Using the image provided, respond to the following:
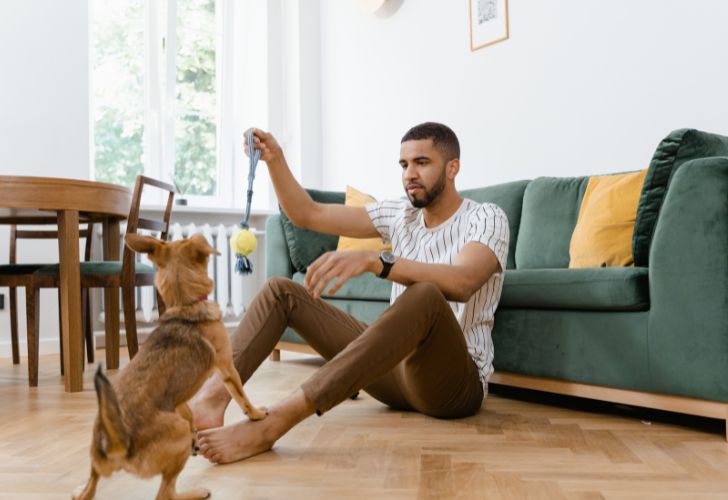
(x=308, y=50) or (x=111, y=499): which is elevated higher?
(x=308, y=50)

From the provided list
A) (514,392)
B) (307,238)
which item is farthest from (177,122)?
(514,392)

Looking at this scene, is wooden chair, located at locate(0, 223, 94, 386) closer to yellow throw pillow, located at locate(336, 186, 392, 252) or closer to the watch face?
yellow throw pillow, located at locate(336, 186, 392, 252)

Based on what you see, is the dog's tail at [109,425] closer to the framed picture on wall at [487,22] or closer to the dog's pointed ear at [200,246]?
the dog's pointed ear at [200,246]

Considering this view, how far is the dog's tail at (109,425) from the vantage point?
1.07 m

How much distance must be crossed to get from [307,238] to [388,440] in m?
1.75

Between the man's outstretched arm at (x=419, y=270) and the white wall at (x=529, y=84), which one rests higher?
the white wall at (x=529, y=84)

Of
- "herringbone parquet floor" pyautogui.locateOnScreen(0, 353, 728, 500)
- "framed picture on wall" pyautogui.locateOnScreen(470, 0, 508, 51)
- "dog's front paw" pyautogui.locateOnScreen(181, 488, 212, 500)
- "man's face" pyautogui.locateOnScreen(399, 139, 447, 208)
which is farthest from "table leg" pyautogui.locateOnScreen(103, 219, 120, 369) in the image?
"framed picture on wall" pyautogui.locateOnScreen(470, 0, 508, 51)

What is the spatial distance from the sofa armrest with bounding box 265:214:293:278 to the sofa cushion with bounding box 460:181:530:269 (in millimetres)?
1002

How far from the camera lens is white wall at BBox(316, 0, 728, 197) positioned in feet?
9.50

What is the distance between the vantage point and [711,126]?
9.08ft

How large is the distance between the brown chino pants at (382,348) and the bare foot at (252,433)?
0.15ft

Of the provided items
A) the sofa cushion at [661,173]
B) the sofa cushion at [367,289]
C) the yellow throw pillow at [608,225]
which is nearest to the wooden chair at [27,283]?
the sofa cushion at [367,289]

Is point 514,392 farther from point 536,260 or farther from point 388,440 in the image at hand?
point 388,440

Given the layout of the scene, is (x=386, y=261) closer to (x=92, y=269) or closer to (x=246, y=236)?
(x=246, y=236)
